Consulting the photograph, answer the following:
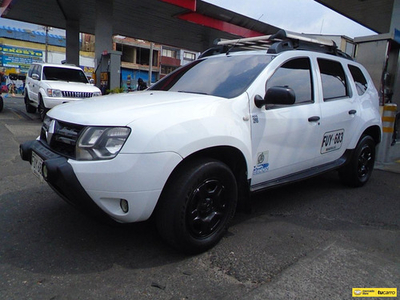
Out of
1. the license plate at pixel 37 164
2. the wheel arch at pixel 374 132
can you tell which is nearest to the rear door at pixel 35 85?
the license plate at pixel 37 164

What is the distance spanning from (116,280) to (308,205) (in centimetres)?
255

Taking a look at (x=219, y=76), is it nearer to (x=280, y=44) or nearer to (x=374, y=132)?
(x=280, y=44)

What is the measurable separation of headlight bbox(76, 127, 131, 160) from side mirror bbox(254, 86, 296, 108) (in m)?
1.30

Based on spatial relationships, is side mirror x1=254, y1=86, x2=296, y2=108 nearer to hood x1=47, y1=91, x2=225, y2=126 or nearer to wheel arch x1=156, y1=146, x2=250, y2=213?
hood x1=47, y1=91, x2=225, y2=126

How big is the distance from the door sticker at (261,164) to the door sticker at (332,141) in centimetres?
106

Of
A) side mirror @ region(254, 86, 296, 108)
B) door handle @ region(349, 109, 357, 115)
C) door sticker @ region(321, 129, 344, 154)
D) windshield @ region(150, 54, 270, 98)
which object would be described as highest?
windshield @ region(150, 54, 270, 98)

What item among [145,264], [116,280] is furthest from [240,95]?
[116,280]

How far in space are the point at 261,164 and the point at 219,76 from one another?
1.00 metres

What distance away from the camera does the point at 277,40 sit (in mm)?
3570

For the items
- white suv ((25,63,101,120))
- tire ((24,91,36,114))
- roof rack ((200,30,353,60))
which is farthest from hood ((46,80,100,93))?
roof rack ((200,30,353,60))

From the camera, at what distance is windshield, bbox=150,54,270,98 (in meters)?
3.03

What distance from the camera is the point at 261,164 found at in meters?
3.03

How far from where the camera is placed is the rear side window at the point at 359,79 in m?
4.44

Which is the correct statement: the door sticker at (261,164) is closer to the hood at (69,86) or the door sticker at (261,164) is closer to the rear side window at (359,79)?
the rear side window at (359,79)
